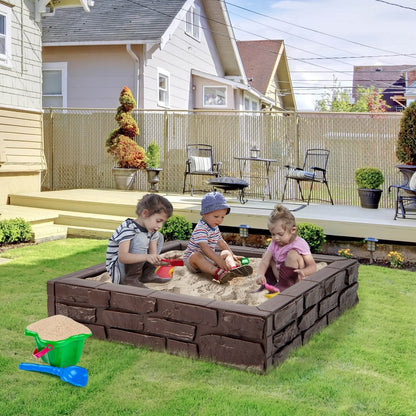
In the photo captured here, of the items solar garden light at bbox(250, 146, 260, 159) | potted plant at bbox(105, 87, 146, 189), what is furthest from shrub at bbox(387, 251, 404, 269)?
potted plant at bbox(105, 87, 146, 189)

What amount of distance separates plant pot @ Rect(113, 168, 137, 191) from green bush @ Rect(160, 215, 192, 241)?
5.21 metres

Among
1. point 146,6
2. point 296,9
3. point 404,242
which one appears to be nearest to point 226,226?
point 404,242

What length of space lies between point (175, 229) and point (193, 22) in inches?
471

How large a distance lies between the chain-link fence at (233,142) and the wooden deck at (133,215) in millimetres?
1009

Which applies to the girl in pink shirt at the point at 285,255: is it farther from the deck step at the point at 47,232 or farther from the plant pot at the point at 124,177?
the plant pot at the point at 124,177

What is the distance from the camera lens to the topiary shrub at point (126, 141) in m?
12.7

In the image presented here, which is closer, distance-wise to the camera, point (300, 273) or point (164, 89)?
point (300, 273)

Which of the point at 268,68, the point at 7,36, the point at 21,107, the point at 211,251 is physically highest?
the point at 268,68

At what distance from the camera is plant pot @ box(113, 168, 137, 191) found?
1292 centimetres

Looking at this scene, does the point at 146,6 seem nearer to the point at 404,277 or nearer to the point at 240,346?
the point at 404,277

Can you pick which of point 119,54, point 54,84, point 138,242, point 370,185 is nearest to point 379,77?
point 119,54

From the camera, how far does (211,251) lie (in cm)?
483

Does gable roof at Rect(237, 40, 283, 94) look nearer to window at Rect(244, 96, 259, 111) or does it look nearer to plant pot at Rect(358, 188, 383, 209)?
window at Rect(244, 96, 259, 111)

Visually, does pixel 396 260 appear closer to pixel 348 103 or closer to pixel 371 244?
pixel 371 244
